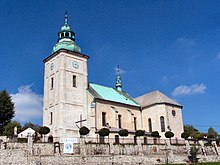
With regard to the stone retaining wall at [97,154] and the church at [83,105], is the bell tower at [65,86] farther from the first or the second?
the stone retaining wall at [97,154]

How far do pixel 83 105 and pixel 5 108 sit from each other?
15.8 m

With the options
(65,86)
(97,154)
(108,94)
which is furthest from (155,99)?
(97,154)

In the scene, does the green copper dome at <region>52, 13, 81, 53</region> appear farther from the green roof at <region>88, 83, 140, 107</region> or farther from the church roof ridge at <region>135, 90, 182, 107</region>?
the church roof ridge at <region>135, 90, 182, 107</region>

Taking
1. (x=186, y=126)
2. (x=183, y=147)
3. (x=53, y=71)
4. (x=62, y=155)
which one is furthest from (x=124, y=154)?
(x=186, y=126)

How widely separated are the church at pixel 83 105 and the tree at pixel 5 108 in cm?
971

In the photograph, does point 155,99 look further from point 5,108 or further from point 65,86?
point 5,108

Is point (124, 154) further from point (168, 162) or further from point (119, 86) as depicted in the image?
point (119, 86)

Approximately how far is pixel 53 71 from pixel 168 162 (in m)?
21.8

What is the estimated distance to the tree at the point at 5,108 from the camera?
4934cm

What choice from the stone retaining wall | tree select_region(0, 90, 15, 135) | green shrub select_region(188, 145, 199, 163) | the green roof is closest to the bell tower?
the green roof

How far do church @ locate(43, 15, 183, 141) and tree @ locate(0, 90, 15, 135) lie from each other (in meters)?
9.71

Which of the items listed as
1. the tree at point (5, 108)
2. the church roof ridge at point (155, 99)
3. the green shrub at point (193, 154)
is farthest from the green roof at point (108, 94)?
the green shrub at point (193, 154)

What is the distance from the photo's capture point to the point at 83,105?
4272 centimetres

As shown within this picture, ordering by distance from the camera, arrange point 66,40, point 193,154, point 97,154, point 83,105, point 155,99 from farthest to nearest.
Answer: point 155,99
point 66,40
point 83,105
point 193,154
point 97,154
